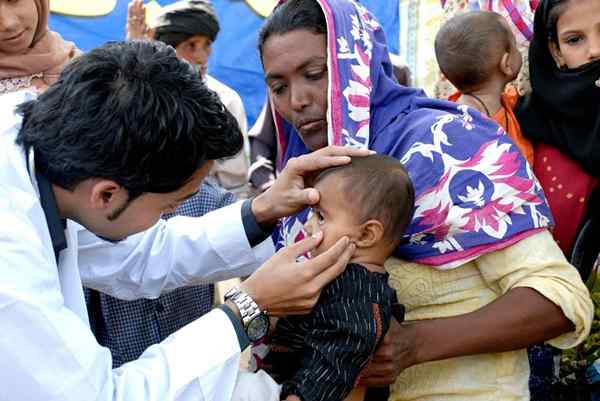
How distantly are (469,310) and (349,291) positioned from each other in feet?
1.37

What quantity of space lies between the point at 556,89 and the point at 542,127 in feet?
0.52

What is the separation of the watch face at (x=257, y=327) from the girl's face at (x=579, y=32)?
5.60 ft

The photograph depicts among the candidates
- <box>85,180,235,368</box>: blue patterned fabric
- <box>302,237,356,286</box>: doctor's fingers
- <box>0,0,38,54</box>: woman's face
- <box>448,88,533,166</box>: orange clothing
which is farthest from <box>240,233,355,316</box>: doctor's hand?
<box>0,0,38,54</box>: woman's face

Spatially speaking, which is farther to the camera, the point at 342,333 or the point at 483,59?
the point at 483,59

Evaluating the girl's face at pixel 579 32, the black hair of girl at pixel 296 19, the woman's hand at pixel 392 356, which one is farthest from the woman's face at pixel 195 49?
the woman's hand at pixel 392 356

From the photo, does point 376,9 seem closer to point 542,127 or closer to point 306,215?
point 542,127

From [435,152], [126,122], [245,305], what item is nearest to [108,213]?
[126,122]

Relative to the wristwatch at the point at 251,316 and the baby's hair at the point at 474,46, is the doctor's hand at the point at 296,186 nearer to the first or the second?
the wristwatch at the point at 251,316

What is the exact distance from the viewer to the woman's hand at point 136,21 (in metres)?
4.47

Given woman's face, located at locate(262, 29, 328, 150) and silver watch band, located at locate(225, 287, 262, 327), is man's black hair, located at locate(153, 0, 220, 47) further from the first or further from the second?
silver watch band, located at locate(225, 287, 262, 327)

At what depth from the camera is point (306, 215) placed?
97.7 inches

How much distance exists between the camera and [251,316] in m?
1.96

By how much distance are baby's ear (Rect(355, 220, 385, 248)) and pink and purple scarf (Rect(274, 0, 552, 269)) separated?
16 cm

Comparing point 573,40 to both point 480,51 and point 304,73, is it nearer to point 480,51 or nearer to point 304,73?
point 480,51
